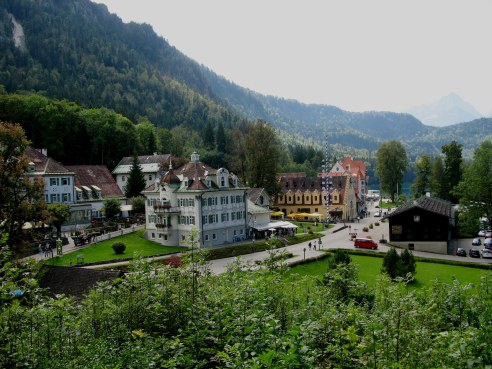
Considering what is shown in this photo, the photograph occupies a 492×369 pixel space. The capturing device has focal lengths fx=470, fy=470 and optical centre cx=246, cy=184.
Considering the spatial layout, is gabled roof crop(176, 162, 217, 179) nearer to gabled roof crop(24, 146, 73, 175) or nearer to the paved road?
the paved road

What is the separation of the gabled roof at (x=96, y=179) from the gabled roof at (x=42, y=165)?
5.48 m

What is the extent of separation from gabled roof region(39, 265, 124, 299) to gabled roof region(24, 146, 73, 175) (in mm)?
38360

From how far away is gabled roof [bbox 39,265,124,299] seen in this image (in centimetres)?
2125

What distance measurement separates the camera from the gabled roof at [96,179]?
6844 centimetres

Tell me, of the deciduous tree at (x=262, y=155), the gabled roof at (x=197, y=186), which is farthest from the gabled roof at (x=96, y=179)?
the gabled roof at (x=197, y=186)

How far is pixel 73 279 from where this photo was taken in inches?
899

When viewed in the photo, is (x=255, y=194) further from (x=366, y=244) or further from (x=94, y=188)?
(x=94, y=188)

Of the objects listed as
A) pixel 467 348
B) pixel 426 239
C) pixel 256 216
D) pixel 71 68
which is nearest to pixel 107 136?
pixel 256 216

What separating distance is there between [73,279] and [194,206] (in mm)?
28046

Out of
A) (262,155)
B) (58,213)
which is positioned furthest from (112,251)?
(262,155)

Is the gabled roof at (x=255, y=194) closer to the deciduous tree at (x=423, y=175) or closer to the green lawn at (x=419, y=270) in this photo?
the green lawn at (x=419, y=270)

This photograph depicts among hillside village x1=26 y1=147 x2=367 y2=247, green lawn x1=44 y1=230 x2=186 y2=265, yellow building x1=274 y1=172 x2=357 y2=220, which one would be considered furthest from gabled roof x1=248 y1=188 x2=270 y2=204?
green lawn x1=44 y1=230 x2=186 y2=265

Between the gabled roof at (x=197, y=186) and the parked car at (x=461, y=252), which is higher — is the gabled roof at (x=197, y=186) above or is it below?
above

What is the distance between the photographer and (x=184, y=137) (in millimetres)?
156250
